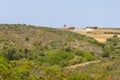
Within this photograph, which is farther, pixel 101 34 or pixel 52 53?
pixel 101 34

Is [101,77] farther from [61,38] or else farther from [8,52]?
[61,38]

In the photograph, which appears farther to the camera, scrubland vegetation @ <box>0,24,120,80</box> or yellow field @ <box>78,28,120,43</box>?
yellow field @ <box>78,28,120,43</box>

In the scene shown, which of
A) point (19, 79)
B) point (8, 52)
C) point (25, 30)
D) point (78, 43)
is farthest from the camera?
point (25, 30)

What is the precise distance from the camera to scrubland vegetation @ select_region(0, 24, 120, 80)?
44.6 meters

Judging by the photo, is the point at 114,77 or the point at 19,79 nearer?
the point at 19,79

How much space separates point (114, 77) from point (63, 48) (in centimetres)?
5178

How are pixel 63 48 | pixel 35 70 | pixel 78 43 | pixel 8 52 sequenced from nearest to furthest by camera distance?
pixel 35 70 → pixel 8 52 → pixel 63 48 → pixel 78 43

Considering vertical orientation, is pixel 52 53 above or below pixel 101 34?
below

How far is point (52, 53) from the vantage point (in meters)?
96.6

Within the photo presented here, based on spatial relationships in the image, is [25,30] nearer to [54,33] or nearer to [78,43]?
[54,33]

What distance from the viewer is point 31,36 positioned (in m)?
118

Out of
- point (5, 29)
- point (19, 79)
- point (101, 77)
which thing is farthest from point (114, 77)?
point (5, 29)

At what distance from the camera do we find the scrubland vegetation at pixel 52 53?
146 feet

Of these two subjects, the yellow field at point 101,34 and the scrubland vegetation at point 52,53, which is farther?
the yellow field at point 101,34
